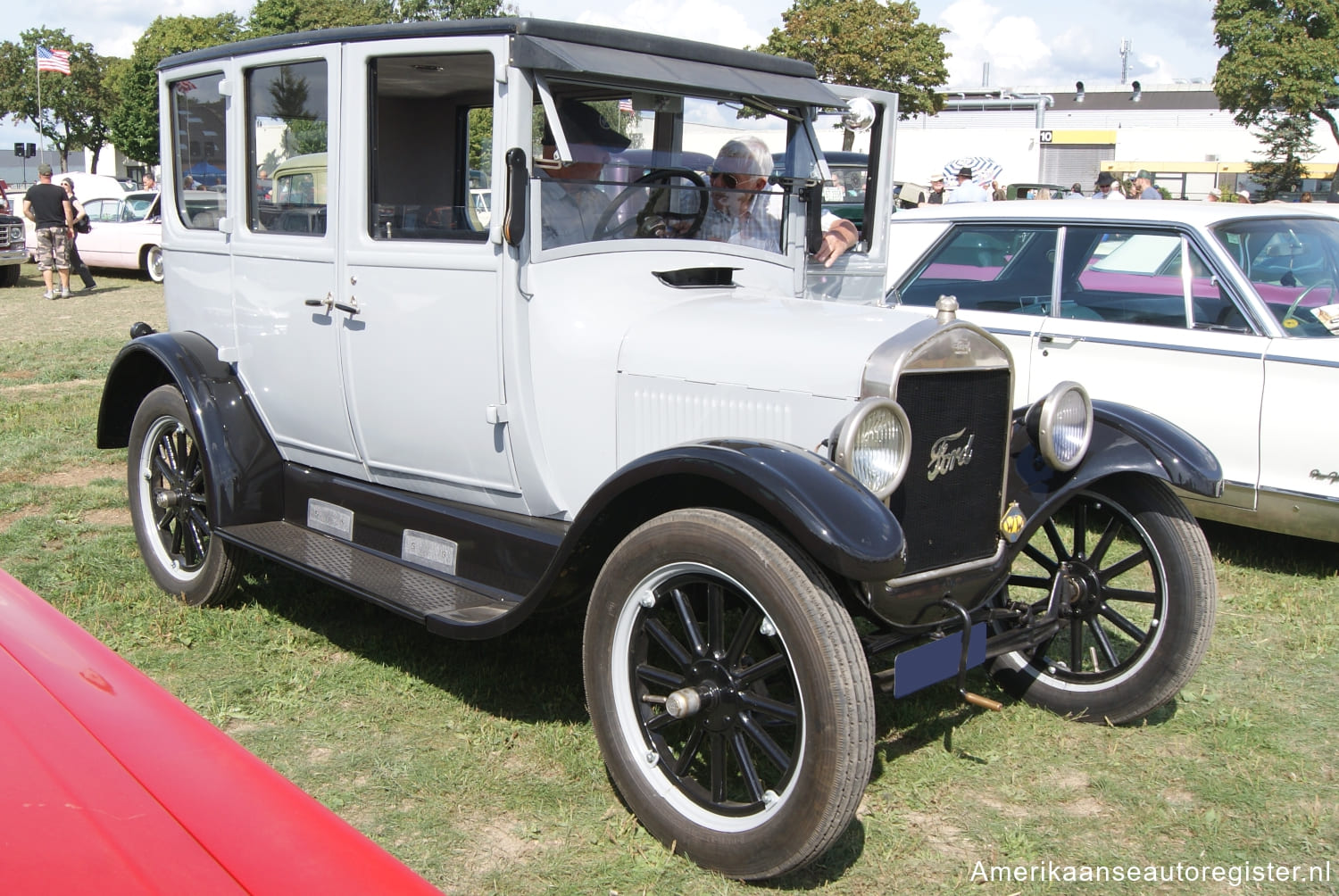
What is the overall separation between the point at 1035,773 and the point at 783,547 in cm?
134

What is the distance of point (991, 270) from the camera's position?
242 inches

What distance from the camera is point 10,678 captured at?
1.88 m

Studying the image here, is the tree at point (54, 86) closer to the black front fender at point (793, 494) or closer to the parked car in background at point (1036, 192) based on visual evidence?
the parked car in background at point (1036, 192)

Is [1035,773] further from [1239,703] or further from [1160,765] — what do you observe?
[1239,703]

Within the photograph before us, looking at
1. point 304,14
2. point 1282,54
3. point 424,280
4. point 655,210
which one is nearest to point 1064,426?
point 655,210

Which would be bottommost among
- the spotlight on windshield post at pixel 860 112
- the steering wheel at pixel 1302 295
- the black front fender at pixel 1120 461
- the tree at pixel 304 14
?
the black front fender at pixel 1120 461

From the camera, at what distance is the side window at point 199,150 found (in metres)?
4.37

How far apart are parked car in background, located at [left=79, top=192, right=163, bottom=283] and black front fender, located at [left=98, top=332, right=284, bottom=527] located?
14.8 m

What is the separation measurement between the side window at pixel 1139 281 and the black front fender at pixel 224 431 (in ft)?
13.0

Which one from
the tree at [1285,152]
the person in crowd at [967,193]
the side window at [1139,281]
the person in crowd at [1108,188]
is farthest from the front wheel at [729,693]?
the tree at [1285,152]

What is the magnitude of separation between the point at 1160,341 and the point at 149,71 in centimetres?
5513

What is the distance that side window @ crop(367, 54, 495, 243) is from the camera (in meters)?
3.50

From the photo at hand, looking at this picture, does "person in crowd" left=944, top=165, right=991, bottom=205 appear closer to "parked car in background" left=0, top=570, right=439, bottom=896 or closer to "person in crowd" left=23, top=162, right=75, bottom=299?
"person in crowd" left=23, top=162, right=75, bottom=299

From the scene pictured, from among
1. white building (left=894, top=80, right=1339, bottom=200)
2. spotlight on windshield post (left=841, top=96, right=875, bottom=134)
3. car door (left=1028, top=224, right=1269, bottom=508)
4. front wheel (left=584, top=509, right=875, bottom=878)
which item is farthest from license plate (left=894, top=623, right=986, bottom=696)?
white building (left=894, top=80, right=1339, bottom=200)
